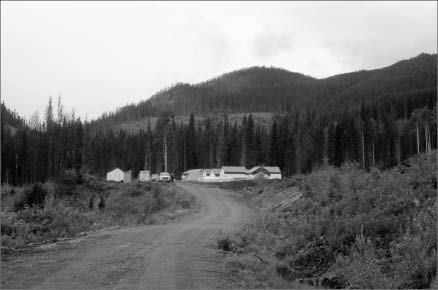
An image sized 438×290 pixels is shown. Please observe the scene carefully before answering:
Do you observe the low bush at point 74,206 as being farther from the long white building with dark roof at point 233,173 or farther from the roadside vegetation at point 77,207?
the long white building with dark roof at point 233,173

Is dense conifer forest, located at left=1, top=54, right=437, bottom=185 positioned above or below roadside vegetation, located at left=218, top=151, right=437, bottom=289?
above

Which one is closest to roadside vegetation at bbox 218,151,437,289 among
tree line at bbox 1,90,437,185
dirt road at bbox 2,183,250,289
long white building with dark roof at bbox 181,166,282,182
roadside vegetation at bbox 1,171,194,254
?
dirt road at bbox 2,183,250,289

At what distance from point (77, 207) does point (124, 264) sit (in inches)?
1217

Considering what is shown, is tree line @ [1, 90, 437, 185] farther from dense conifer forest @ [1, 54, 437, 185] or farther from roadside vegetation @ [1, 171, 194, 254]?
roadside vegetation @ [1, 171, 194, 254]

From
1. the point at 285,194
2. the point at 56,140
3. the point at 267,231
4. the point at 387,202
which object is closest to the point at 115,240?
the point at 267,231

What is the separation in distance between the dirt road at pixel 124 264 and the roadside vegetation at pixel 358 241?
41.0 inches

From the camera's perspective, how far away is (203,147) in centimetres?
12344

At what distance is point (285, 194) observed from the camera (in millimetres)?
35938

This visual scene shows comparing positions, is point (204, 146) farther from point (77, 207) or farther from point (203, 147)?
point (77, 207)

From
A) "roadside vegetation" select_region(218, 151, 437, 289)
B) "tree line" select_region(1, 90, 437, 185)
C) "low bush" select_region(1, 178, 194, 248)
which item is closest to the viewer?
"roadside vegetation" select_region(218, 151, 437, 289)

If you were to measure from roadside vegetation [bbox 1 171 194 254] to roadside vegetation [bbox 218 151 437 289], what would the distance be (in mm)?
8986

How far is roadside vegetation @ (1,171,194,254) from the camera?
A: 20402mm

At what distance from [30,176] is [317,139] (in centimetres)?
6884

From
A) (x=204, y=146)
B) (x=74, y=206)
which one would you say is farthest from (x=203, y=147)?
(x=74, y=206)
